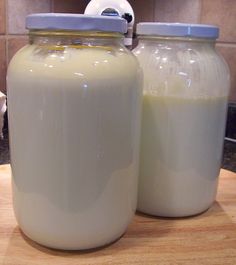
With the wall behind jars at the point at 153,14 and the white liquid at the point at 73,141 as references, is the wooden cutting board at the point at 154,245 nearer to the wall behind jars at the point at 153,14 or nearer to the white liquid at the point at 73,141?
the white liquid at the point at 73,141

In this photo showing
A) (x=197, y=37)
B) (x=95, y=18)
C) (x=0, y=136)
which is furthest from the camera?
(x=0, y=136)

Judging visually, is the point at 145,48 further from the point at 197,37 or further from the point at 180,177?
the point at 180,177

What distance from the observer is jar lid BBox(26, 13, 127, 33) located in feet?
1.26

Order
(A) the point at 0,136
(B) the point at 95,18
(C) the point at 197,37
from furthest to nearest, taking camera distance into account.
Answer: (A) the point at 0,136, (C) the point at 197,37, (B) the point at 95,18

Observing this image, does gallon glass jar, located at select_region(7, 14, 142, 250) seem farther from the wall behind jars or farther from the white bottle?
the wall behind jars

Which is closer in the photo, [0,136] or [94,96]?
[94,96]

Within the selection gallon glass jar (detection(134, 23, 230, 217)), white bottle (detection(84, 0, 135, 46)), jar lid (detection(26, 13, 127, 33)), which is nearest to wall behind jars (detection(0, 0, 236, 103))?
white bottle (detection(84, 0, 135, 46))

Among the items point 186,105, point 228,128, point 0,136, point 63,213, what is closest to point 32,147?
point 63,213

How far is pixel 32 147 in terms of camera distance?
0.42 meters

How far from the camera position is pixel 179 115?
50 cm

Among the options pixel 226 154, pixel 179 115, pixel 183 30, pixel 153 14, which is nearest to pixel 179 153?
pixel 179 115

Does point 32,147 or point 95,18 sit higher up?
point 95,18

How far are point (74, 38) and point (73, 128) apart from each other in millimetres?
93

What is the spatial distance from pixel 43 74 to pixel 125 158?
13 cm
